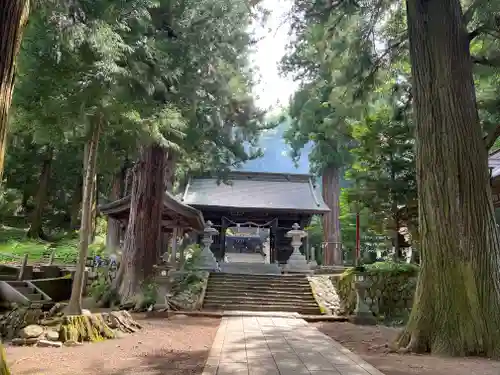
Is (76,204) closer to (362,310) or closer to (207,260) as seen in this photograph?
(207,260)

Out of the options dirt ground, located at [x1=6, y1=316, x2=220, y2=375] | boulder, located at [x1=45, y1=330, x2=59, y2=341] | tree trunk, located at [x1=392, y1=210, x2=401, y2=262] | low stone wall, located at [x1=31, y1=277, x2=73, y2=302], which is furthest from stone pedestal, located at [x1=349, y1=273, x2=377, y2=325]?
low stone wall, located at [x1=31, y1=277, x2=73, y2=302]

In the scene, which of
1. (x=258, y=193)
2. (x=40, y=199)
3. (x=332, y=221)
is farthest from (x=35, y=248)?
(x=332, y=221)

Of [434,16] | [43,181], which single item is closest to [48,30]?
[434,16]

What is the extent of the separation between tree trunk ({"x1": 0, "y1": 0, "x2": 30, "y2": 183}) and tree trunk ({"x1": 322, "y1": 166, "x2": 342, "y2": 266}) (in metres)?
19.2

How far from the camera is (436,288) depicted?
5.85 meters

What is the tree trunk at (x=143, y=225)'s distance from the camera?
39.1 feet

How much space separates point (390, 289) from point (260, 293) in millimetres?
3900

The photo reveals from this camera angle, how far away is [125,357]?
5.61m

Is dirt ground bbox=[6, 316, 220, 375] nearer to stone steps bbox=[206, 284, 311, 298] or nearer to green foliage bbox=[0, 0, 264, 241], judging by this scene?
green foliage bbox=[0, 0, 264, 241]

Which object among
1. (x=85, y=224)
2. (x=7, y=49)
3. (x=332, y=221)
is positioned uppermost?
(x=332, y=221)

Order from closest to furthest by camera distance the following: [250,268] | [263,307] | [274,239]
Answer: [263,307] < [250,268] < [274,239]

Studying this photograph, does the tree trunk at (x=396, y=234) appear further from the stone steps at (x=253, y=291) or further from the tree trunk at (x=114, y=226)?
the tree trunk at (x=114, y=226)

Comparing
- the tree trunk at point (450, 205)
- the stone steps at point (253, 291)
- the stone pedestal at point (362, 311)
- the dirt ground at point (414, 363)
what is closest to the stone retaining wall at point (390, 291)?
the stone pedestal at point (362, 311)

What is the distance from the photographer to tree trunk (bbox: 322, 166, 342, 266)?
69.6ft
